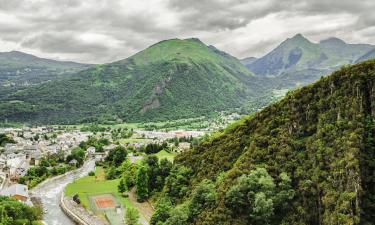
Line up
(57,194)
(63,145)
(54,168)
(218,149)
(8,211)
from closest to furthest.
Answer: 1. (8,211)
2. (218,149)
3. (57,194)
4. (54,168)
5. (63,145)

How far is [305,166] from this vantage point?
49.9 m

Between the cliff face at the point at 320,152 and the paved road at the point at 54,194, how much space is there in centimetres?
3255

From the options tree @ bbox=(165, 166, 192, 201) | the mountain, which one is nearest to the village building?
tree @ bbox=(165, 166, 192, 201)

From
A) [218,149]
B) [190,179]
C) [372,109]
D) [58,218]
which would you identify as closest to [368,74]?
[372,109]

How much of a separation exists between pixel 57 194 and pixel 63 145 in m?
75.7

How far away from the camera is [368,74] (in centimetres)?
4925

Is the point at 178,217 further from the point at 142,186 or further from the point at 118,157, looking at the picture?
the point at 118,157

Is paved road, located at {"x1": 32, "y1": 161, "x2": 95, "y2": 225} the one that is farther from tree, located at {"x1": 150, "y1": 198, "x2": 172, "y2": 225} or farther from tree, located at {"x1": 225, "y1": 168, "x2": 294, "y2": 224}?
tree, located at {"x1": 225, "y1": 168, "x2": 294, "y2": 224}

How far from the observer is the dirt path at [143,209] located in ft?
229

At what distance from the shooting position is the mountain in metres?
43.8

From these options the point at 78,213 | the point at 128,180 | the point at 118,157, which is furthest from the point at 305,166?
the point at 118,157

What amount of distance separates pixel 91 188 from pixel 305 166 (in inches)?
2330

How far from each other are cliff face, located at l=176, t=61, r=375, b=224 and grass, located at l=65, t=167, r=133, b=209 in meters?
32.1

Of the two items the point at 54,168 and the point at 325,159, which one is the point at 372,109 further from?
the point at 54,168
